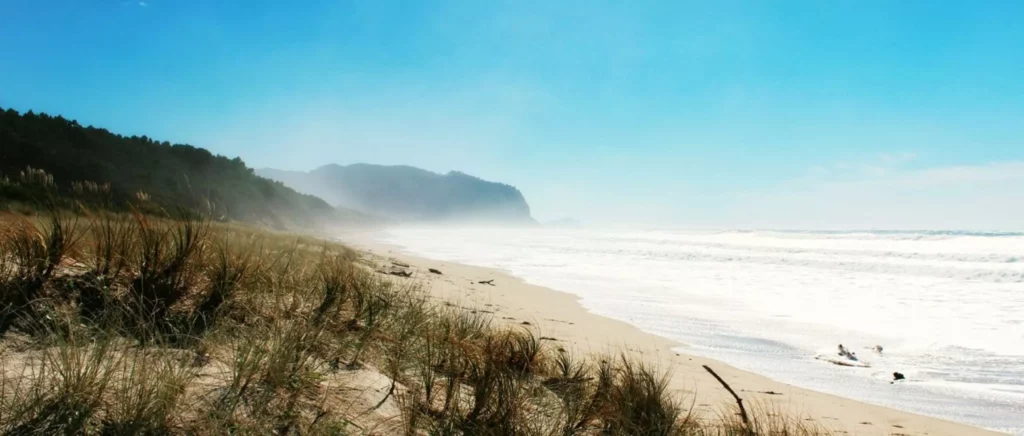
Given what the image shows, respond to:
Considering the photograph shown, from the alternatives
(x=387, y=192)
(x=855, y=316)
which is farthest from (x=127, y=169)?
(x=387, y=192)

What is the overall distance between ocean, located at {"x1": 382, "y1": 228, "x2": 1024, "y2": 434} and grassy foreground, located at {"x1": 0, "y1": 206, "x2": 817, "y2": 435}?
8.34ft

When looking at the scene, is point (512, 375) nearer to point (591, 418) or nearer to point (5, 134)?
point (591, 418)

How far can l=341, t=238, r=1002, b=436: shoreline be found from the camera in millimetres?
3715

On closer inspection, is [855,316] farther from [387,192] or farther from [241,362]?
[387,192]

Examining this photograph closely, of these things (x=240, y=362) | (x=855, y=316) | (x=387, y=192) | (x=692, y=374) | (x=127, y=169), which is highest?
(x=387, y=192)

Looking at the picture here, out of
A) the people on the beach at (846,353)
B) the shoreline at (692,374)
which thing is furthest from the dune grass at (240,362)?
the people on the beach at (846,353)

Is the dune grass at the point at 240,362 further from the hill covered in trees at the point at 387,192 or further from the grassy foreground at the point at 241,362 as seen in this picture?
the hill covered in trees at the point at 387,192

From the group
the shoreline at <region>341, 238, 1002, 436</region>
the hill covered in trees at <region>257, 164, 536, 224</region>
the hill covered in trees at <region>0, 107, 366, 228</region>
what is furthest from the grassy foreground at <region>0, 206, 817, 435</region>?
the hill covered in trees at <region>257, 164, 536, 224</region>

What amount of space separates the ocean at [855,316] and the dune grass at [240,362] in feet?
8.67

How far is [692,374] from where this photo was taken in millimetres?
4754

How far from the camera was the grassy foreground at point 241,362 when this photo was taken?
→ 6.62ft

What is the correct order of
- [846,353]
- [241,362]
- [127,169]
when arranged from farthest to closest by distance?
1. [127,169]
2. [846,353]
3. [241,362]

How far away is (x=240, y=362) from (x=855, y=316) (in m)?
8.79

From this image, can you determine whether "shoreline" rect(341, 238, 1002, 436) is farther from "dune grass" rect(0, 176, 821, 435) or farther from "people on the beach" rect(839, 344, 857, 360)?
"people on the beach" rect(839, 344, 857, 360)
